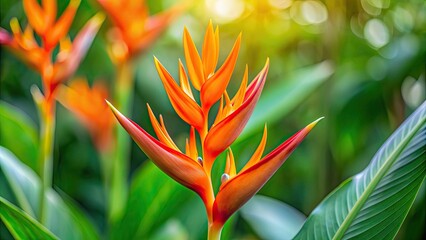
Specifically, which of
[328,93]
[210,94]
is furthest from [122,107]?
[210,94]

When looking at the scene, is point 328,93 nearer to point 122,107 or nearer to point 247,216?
point 247,216

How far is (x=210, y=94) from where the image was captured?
18.5 inches

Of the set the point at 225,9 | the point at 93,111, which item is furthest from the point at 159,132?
the point at 225,9

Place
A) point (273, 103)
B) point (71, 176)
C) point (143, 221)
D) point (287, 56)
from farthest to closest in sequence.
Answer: point (287, 56) → point (71, 176) → point (273, 103) → point (143, 221)

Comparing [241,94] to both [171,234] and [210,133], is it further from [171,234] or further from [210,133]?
[171,234]

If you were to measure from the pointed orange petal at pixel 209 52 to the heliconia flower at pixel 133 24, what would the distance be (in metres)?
0.47

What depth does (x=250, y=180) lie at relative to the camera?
474 millimetres

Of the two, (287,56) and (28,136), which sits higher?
(28,136)

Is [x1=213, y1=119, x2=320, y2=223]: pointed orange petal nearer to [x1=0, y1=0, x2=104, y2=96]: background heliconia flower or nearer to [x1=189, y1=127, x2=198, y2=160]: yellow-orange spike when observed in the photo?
[x1=189, y1=127, x2=198, y2=160]: yellow-orange spike

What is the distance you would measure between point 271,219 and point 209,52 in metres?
0.63

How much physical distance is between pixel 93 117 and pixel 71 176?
0.34m

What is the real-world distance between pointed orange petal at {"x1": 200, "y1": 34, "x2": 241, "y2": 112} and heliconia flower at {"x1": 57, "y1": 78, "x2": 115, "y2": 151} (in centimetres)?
72

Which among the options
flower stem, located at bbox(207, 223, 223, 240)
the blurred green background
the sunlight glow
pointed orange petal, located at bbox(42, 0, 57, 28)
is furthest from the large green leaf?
the sunlight glow

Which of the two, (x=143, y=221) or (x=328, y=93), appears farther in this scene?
(x=328, y=93)
